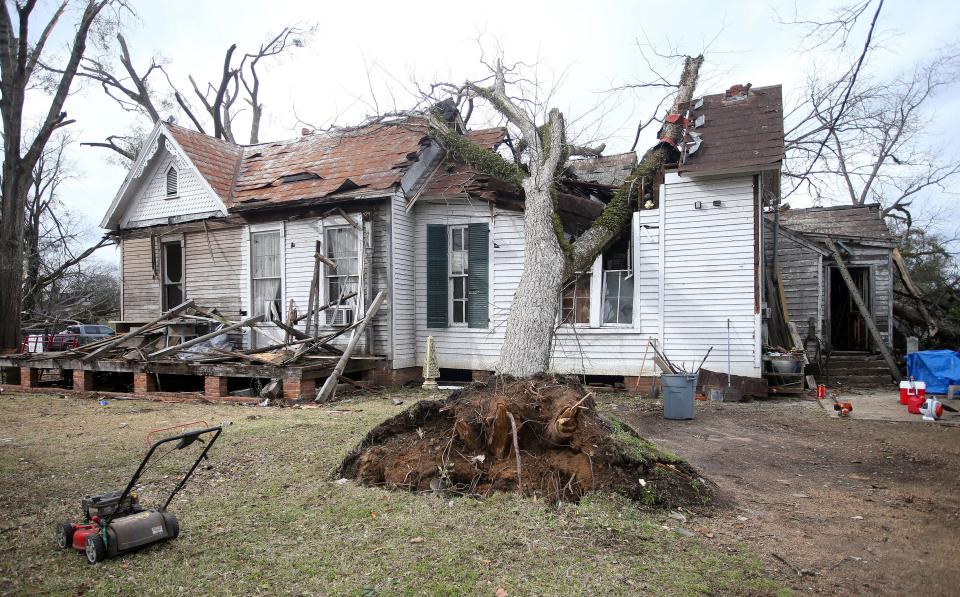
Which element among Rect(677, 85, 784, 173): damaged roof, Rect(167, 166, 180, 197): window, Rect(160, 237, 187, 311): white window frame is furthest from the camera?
Rect(167, 166, 180, 197): window

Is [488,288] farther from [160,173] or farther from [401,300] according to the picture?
[160,173]

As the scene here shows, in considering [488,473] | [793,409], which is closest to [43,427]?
[488,473]

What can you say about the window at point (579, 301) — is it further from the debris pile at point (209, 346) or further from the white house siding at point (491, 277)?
the debris pile at point (209, 346)

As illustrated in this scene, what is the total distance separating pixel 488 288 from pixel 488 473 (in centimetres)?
746

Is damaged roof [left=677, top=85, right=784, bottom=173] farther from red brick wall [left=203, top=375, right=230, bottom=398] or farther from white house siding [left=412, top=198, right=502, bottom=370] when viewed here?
red brick wall [left=203, top=375, right=230, bottom=398]

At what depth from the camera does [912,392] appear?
995 centimetres

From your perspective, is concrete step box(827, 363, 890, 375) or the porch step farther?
concrete step box(827, 363, 890, 375)

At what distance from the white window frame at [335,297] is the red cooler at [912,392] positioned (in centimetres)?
972

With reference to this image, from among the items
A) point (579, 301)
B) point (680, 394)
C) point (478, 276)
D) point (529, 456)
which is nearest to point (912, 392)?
point (680, 394)

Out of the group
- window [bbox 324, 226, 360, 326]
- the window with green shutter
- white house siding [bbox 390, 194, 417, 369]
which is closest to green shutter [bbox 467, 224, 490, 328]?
the window with green shutter

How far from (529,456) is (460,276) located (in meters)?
7.74

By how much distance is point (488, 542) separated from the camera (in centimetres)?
409

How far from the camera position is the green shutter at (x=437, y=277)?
42.0ft

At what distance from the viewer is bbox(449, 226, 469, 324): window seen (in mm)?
12789
